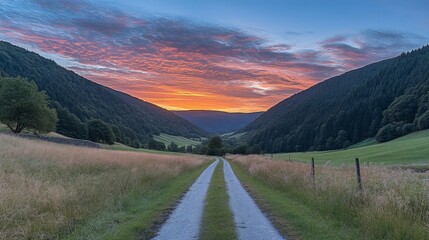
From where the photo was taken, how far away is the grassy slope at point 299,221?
9.59m

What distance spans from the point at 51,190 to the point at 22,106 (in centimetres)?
5146

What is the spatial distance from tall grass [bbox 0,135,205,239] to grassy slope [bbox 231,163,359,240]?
612 centimetres

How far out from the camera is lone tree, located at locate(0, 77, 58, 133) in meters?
55.6

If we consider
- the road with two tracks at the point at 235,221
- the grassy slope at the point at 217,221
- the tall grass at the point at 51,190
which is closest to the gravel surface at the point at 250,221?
the road with two tracks at the point at 235,221

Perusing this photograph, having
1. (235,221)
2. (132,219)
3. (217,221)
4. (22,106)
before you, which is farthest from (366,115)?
(132,219)

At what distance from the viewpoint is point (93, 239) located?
9.00 meters

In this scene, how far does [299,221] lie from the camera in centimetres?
1120

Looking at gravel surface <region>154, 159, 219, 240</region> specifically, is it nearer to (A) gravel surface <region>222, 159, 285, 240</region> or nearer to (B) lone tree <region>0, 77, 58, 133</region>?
(A) gravel surface <region>222, 159, 285, 240</region>

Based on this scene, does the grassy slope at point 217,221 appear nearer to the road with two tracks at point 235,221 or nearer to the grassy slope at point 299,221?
the road with two tracks at point 235,221

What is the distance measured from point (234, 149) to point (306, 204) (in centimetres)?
16210

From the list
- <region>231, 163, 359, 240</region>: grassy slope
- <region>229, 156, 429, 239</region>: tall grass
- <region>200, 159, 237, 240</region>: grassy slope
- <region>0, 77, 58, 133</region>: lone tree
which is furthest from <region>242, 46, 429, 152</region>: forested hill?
<region>200, 159, 237, 240</region>: grassy slope

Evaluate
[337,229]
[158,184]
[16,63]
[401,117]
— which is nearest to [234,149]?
[401,117]

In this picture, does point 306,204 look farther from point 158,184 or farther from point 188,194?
point 158,184

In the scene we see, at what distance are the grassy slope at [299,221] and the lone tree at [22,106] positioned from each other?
170 feet
